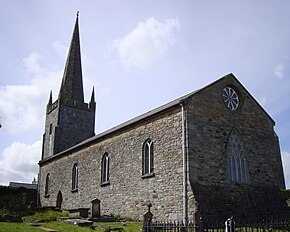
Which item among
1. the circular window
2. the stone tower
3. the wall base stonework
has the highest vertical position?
the stone tower

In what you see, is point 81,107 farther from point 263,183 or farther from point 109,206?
point 263,183

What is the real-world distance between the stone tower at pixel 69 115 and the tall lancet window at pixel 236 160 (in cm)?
2351

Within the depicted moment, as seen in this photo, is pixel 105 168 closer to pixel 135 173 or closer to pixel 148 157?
pixel 135 173

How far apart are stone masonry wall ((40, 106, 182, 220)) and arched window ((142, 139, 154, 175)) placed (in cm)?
31

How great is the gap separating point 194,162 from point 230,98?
5.57 metres

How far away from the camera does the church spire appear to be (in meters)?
40.7

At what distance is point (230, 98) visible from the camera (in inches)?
809

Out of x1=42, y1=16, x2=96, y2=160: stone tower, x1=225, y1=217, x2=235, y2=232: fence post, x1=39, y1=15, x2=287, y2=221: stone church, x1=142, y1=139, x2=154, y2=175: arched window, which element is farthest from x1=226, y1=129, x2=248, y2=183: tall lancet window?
x1=42, y1=16, x2=96, y2=160: stone tower

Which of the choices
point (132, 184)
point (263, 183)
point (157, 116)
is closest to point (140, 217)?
point (132, 184)

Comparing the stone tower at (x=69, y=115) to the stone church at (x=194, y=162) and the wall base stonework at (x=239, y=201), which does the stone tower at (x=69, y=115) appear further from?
the wall base stonework at (x=239, y=201)

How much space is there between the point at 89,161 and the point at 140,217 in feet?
28.0

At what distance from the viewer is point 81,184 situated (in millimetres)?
26453

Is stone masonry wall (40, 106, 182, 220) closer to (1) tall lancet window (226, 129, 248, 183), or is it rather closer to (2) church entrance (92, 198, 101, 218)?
(2) church entrance (92, 198, 101, 218)

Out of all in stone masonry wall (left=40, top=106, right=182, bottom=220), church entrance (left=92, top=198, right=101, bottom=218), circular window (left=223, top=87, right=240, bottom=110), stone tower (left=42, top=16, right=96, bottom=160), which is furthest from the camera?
stone tower (left=42, top=16, right=96, bottom=160)
